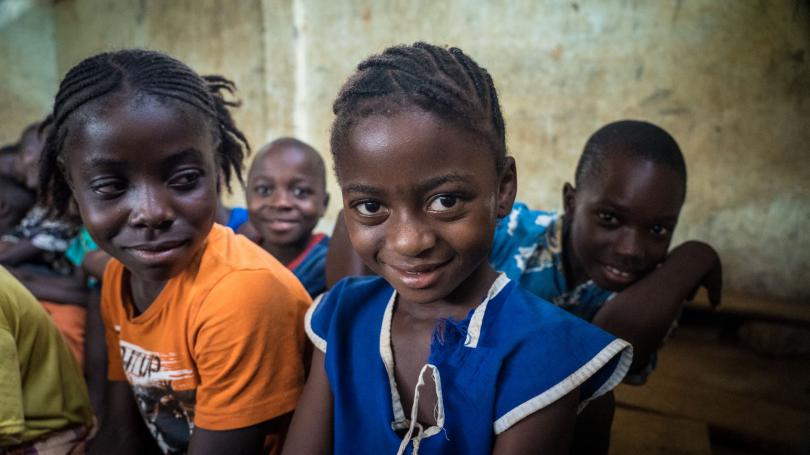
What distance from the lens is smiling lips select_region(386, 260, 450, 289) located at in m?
0.86

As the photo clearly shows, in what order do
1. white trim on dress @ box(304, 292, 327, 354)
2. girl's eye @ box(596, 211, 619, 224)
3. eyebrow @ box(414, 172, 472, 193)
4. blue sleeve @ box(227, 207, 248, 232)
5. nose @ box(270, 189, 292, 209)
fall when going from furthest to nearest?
blue sleeve @ box(227, 207, 248, 232)
nose @ box(270, 189, 292, 209)
girl's eye @ box(596, 211, 619, 224)
white trim on dress @ box(304, 292, 327, 354)
eyebrow @ box(414, 172, 472, 193)

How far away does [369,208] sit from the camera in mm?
870

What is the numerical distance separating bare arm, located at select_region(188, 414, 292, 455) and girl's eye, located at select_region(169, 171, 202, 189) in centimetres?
50

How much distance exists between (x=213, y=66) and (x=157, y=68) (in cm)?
338

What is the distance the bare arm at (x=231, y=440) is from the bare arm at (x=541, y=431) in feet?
1.70

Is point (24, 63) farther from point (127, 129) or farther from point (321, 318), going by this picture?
point (321, 318)

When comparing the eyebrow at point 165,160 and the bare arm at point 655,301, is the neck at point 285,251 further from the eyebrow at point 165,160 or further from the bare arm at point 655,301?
the bare arm at point 655,301

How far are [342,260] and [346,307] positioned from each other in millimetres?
555

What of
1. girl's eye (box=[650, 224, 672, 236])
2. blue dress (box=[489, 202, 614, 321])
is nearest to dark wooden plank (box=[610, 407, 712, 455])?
blue dress (box=[489, 202, 614, 321])

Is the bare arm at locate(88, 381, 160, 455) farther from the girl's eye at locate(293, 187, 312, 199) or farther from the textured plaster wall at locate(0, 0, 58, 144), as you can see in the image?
the textured plaster wall at locate(0, 0, 58, 144)

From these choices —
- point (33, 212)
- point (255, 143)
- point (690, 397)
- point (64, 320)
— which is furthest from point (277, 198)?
point (255, 143)

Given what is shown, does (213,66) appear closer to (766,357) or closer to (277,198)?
(277,198)

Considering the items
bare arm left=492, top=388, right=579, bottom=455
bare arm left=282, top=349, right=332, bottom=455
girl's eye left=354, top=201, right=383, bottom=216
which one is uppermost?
girl's eye left=354, top=201, right=383, bottom=216

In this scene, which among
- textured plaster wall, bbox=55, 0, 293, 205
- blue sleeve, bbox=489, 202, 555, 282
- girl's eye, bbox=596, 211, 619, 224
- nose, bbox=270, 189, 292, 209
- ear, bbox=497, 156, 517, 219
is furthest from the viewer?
textured plaster wall, bbox=55, 0, 293, 205
